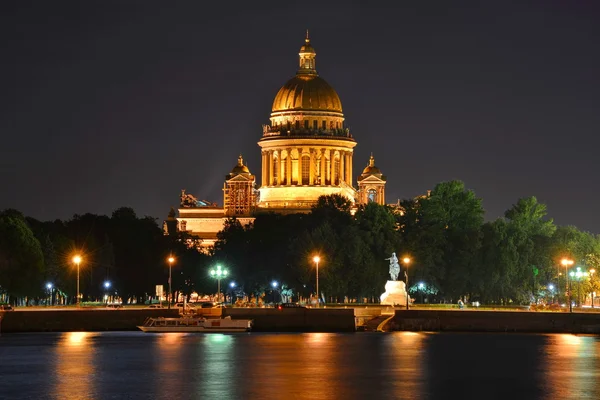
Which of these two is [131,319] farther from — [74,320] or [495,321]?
[495,321]

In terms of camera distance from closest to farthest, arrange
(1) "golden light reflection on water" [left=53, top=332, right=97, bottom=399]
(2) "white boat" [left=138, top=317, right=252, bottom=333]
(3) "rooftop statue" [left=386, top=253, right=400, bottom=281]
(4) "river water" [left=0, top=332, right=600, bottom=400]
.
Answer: (4) "river water" [left=0, top=332, right=600, bottom=400], (1) "golden light reflection on water" [left=53, top=332, right=97, bottom=399], (2) "white boat" [left=138, top=317, right=252, bottom=333], (3) "rooftop statue" [left=386, top=253, right=400, bottom=281]

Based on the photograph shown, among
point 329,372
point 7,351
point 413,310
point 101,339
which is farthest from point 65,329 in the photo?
point 329,372

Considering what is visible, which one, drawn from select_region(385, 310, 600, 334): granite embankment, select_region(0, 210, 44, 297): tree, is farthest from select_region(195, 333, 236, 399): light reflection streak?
select_region(0, 210, 44, 297): tree

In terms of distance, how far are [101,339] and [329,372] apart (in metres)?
33.8

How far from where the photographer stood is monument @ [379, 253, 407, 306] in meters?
182

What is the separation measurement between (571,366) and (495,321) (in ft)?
92.7

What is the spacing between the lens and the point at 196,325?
171000 millimetres

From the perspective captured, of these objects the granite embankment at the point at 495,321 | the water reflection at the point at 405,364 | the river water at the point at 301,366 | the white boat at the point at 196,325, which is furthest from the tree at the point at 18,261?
the water reflection at the point at 405,364

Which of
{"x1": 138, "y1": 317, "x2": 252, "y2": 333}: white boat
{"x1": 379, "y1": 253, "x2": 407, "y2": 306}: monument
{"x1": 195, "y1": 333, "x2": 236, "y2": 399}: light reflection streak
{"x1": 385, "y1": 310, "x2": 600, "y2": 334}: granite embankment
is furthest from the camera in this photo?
{"x1": 379, "y1": 253, "x2": 407, "y2": 306}: monument

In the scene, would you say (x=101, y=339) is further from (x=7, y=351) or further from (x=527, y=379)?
(x=527, y=379)

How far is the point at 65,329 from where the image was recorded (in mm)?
164750

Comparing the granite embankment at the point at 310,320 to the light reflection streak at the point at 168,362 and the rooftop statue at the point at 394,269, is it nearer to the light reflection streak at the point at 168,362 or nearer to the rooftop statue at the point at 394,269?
the light reflection streak at the point at 168,362

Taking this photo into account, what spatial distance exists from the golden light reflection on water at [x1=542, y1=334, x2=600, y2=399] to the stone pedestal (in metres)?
25.6

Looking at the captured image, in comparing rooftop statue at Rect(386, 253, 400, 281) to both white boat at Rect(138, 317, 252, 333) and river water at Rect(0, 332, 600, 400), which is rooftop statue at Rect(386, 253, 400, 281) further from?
river water at Rect(0, 332, 600, 400)
